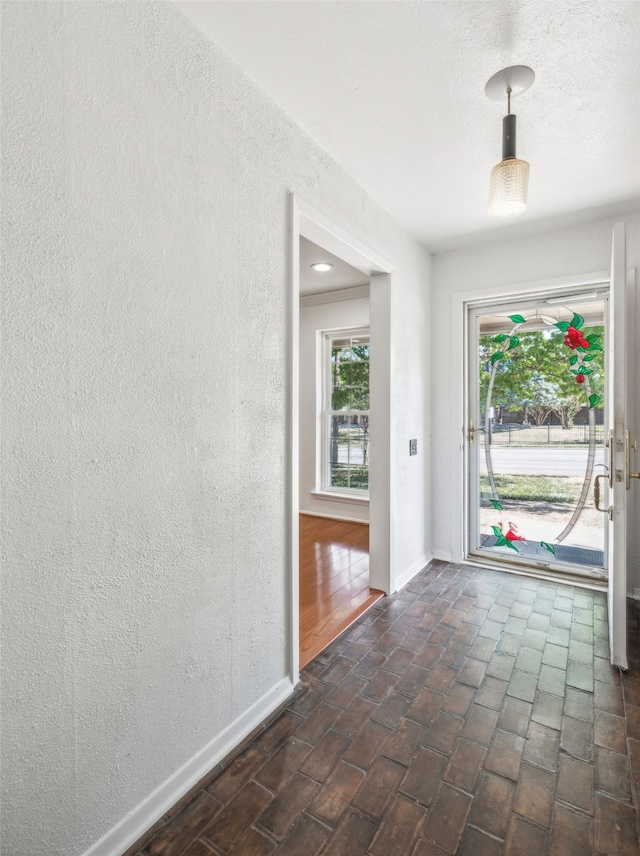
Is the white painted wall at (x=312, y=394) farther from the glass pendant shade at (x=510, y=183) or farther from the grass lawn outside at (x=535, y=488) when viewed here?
the glass pendant shade at (x=510, y=183)

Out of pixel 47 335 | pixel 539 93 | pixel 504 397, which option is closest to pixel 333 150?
pixel 539 93

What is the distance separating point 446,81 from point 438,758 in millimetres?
2582

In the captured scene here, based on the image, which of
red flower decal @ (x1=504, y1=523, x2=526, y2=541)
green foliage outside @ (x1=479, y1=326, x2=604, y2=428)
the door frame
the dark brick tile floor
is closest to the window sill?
the door frame

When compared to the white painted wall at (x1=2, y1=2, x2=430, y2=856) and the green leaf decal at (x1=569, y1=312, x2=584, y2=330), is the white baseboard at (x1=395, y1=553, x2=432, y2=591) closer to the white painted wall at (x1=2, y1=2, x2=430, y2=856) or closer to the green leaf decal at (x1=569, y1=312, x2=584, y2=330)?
the white painted wall at (x1=2, y1=2, x2=430, y2=856)

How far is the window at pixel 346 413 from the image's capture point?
4891 millimetres

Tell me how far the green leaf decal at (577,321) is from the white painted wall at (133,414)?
2.38 meters

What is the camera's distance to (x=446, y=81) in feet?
5.49

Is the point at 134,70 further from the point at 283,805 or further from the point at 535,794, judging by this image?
the point at 535,794

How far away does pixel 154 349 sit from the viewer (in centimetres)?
132

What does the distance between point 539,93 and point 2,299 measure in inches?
81.8

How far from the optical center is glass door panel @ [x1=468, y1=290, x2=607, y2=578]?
3.11 meters

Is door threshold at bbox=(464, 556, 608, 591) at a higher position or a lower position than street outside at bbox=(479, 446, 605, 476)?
lower

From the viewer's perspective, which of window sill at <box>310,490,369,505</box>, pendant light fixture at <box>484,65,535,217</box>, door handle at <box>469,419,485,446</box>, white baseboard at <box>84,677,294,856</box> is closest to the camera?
white baseboard at <box>84,677,294,856</box>

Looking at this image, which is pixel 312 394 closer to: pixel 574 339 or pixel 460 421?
pixel 460 421
